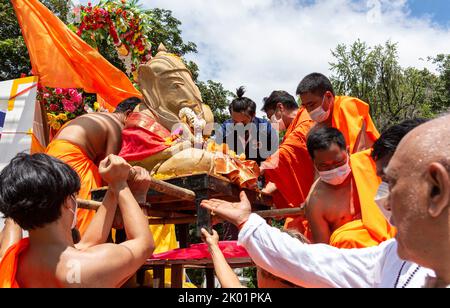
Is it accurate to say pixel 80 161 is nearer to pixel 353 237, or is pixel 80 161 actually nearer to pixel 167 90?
pixel 167 90

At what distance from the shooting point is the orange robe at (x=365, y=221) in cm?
241

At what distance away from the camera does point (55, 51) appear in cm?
497

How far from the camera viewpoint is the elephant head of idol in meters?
4.26

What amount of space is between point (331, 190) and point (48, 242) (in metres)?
1.79

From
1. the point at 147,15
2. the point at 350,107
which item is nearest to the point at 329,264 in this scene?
the point at 350,107

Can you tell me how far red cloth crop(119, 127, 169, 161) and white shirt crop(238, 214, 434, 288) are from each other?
1.83 meters

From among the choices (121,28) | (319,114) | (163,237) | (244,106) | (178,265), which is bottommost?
(163,237)

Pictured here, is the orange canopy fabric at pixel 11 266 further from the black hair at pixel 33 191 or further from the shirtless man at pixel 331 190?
the shirtless man at pixel 331 190

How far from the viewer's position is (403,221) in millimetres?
1146

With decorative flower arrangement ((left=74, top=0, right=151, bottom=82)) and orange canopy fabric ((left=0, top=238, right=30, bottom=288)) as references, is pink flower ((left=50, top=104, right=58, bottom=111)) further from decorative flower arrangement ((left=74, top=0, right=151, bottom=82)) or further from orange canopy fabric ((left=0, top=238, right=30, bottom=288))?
orange canopy fabric ((left=0, top=238, right=30, bottom=288))

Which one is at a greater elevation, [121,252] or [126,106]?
[126,106]

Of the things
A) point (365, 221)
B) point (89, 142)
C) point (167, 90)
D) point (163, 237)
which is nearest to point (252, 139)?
point (167, 90)

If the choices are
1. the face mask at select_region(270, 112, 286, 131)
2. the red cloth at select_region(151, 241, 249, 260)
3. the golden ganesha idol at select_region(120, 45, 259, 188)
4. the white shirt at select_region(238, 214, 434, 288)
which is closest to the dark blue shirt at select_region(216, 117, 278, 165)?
the face mask at select_region(270, 112, 286, 131)

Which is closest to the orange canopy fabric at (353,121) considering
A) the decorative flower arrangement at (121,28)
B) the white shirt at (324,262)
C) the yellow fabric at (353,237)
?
the yellow fabric at (353,237)
